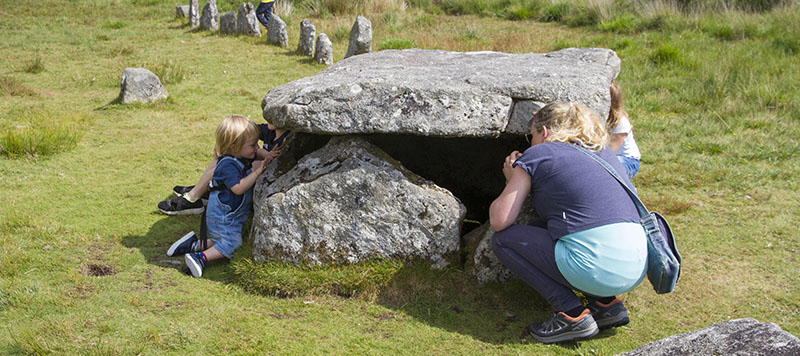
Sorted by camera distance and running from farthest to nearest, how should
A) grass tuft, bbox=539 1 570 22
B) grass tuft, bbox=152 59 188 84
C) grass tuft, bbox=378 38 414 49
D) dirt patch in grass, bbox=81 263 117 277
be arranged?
grass tuft, bbox=539 1 570 22
grass tuft, bbox=378 38 414 49
grass tuft, bbox=152 59 188 84
dirt patch in grass, bbox=81 263 117 277

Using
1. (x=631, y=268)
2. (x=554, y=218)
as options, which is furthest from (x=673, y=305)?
(x=554, y=218)

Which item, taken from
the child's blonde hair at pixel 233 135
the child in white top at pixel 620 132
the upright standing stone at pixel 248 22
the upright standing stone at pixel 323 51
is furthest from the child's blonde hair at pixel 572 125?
the upright standing stone at pixel 248 22

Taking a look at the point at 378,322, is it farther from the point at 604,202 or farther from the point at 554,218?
the point at 604,202

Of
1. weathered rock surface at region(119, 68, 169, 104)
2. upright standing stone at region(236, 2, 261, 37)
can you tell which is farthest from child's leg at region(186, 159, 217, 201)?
upright standing stone at region(236, 2, 261, 37)

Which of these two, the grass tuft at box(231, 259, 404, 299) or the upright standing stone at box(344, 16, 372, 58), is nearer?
the grass tuft at box(231, 259, 404, 299)

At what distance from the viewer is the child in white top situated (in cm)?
550

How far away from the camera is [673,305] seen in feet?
14.9

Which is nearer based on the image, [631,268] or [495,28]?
[631,268]

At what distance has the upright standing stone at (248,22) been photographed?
14492 millimetres

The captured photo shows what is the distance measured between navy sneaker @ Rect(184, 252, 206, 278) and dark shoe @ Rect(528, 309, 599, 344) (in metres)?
2.42

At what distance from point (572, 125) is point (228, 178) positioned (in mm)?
2622

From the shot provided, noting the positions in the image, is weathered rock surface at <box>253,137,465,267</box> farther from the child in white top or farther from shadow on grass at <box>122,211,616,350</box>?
the child in white top

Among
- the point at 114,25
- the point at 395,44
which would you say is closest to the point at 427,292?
the point at 395,44

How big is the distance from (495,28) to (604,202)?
39.5 feet
